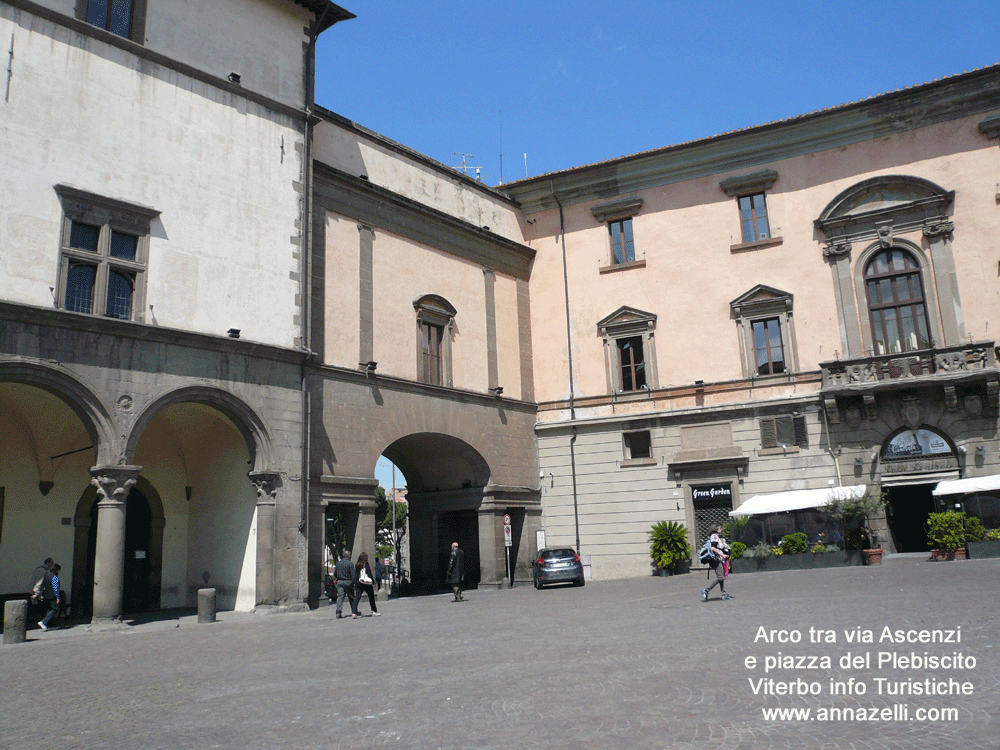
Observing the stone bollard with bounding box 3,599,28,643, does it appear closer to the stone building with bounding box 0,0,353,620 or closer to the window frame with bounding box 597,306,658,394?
the stone building with bounding box 0,0,353,620

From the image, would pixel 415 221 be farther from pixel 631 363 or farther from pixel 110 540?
pixel 110 540

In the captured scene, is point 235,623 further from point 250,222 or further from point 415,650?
point 250,222

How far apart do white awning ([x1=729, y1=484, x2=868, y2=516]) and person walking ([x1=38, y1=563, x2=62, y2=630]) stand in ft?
61.1

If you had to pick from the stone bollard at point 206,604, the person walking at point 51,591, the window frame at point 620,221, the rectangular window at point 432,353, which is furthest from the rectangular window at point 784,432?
the person walking at point 51,591

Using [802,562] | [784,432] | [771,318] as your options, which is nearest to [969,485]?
[802,562]

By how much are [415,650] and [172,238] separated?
12.3 meters

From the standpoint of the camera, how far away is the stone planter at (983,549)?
22969mm

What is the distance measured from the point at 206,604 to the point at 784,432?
18.3 meters

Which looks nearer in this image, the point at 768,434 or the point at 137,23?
the point at 137,23

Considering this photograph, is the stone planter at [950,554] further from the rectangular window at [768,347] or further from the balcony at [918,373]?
the rectangular window at [768,347]

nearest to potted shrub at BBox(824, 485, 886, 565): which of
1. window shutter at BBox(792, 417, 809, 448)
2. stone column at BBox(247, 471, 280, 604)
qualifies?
window shutter at BBox(792, 417, 809, 448)

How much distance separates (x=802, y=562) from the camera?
25.3 metres

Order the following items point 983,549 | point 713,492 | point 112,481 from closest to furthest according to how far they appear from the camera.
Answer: point 112,481 < point 983,549 < point 713,492

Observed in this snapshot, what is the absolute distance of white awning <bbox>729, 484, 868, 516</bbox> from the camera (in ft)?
83.6
